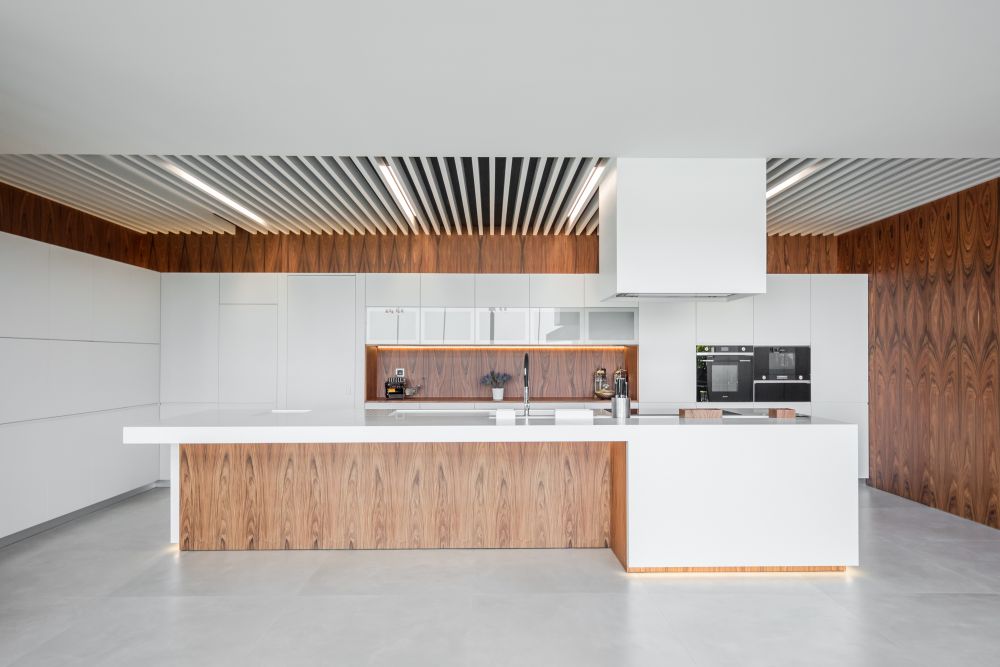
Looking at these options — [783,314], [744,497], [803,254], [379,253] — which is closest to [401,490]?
[744,497]

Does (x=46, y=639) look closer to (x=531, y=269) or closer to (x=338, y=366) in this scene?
(x=338, y=366)

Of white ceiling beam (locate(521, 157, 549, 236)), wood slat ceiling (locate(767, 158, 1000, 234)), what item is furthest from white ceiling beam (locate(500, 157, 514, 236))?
wood slat ceiling (locate(767, 158, 1000, 234))

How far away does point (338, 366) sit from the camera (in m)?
6.40

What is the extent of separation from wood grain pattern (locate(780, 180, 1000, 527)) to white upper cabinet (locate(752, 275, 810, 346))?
671 millimetres

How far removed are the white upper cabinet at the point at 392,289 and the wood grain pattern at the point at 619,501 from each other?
3.18m

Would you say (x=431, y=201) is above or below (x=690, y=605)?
above

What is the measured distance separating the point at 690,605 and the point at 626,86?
2.70m

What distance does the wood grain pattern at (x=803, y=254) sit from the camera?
22.6ft

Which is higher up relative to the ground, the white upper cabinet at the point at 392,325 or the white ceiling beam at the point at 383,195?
the white ceiling beam at the point at 383,195

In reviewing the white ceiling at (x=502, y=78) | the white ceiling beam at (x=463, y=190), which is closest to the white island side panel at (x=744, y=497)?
the white ceiling at (x=502, y=78)

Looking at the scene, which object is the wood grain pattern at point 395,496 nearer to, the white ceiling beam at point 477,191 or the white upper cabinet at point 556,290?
the white ceiling beam at point 477,191

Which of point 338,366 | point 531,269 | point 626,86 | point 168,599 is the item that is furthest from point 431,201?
point 168,599

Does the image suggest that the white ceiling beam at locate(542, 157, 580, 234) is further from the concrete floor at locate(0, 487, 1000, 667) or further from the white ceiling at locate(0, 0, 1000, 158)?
the concrete floor at locate(0, 487, 1000, 667)

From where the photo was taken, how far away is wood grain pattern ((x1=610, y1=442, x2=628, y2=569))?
12.1 feet
